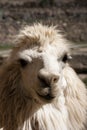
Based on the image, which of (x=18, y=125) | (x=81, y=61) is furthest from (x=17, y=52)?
(x=81, y=61)

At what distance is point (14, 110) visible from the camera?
3871 millimetres

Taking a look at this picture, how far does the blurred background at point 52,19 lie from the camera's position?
45.3ft

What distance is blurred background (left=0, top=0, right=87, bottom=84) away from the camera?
13.8m

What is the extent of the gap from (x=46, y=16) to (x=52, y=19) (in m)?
1.53

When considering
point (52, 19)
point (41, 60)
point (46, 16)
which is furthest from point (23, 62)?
point (46, 16)

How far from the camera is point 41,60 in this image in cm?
363

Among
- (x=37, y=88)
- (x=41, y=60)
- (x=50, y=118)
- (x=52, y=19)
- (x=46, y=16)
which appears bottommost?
(x=46, y=16)

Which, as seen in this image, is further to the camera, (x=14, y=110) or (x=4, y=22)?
(x=4, y=22)

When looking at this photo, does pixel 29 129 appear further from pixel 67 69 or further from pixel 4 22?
pixel 4 22

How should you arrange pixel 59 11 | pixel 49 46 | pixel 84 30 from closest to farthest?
pixel 49 46, pixel 84 30, pixel 59 11

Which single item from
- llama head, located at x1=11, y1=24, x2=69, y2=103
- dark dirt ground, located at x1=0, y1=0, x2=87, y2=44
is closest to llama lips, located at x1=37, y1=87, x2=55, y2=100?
llama head, located at x1=11, y1=24, x2=69, y2=103

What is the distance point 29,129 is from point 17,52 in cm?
52

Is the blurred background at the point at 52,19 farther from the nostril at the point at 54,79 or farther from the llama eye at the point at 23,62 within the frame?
the nostril at the point at 54,79

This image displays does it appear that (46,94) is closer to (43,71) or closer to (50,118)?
(43,71)
